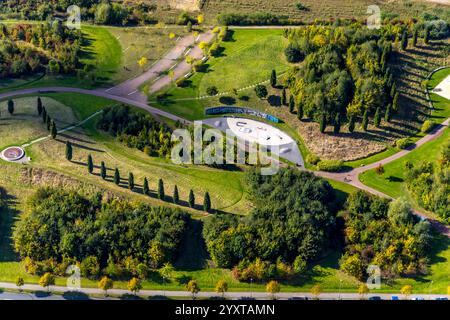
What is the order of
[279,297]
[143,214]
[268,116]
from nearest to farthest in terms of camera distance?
1. [279,297]
2. [143,214]
3. [268,116]

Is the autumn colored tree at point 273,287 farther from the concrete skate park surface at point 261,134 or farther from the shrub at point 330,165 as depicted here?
the concrete skate park surface at point 261,134

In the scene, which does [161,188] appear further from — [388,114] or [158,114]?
[388,114]

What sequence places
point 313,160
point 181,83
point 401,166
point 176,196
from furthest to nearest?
point 181,83 → point 313,160 → point 401,166 → point 176,196

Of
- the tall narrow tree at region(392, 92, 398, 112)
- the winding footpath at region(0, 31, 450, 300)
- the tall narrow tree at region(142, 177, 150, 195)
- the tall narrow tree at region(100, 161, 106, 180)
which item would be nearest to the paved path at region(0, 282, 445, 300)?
the winding footpath at region(0, 31, 450, 300)

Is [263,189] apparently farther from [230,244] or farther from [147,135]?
[147,135]

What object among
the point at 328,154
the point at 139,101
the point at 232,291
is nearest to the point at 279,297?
the point at 232,291

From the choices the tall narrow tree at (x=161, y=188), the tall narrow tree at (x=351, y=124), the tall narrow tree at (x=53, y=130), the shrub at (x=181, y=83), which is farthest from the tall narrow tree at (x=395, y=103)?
the tall narrow tree at (x=53, y=130)

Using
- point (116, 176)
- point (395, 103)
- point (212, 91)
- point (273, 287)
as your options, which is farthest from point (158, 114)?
point (273, 287)
